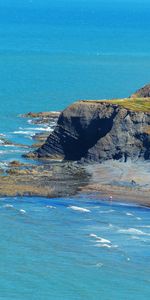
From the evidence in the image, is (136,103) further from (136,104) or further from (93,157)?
(93,157)

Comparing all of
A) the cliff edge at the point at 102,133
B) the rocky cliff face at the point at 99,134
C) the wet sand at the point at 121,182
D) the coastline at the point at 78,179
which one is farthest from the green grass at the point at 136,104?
the wet sand at the point at 121,182

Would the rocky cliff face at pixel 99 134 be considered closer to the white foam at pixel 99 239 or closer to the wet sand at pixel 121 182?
the wet sand at pixel 121 182

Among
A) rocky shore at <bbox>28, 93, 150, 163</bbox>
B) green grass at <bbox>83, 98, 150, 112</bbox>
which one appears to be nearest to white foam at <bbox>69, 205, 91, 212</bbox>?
rocky shore at <bbox>28, 93, 150, 163</bbox>

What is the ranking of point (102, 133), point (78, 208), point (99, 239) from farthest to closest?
point (102, 133) < point (78, 208) < point (99, 239)

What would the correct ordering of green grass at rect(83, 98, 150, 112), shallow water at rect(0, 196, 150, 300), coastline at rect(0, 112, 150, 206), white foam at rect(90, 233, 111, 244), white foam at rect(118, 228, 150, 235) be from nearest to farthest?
shallow water at rect(0, 196, 150, 300) → white foam at rect(90, 233, 111, 244) → white foam at rect(118, 228, 150, 235) → coastline at rect(0, 112, 150, 206) → green grass at rect(83, 98, 150, 112)

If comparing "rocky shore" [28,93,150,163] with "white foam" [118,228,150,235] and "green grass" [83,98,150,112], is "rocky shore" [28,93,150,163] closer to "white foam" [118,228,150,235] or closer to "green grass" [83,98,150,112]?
"green grass" [83,98,150,112]

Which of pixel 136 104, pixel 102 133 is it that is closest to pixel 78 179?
pixel 102 133

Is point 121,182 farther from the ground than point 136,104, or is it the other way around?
point 136,104
